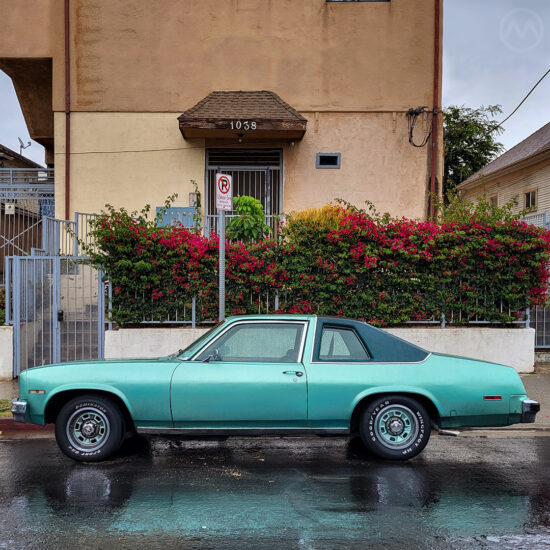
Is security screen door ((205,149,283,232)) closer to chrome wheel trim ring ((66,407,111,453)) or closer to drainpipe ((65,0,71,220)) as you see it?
drainpipe ((65,0,71,220))

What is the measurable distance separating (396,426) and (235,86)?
36.6ft

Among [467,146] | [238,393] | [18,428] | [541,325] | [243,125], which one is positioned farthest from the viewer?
[467,146]

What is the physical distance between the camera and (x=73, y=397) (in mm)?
5680

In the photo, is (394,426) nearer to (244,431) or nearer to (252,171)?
(244,431)

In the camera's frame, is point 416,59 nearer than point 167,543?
No

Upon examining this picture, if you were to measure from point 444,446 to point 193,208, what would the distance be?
9.14 m

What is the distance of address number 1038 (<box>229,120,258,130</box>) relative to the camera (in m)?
13.5

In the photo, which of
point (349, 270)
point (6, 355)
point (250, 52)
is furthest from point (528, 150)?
point (6, 355)

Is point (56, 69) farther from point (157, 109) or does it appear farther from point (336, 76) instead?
point (336, 76)

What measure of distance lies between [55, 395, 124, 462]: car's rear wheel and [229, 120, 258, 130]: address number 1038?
30.0ft

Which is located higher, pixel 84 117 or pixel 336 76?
pixel 336 76

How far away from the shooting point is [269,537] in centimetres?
387

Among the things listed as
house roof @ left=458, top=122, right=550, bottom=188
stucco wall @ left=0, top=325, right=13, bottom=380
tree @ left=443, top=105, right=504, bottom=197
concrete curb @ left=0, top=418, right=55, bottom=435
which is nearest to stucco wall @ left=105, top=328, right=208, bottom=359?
stucco wall @ left=0, top=325, right=13, bottom=380

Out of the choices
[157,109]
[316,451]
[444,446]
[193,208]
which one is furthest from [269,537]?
[157,109]
